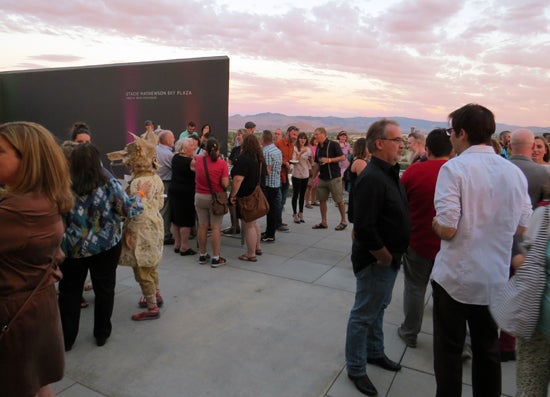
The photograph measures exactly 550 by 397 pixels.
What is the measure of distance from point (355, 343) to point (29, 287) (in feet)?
6.63

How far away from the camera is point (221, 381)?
2.79 m

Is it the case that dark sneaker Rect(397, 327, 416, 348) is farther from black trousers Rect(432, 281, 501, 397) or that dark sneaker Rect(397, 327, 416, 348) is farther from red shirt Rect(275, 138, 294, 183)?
red shirt Rect(275, 138, 294, 183)

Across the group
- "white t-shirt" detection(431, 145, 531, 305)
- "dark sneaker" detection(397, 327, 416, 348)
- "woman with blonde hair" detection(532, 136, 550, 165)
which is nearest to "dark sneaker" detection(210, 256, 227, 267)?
"dark sneaker" detection(397, 327, 416, 348)

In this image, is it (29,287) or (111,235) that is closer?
(29,287)

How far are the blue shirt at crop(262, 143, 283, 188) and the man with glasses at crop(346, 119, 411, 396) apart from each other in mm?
3900

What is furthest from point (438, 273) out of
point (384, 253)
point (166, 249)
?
point (166, 249)

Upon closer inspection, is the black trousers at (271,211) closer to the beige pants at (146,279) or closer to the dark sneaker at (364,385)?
the beige pants at (146,279)

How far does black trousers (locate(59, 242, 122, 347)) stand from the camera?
3.15m

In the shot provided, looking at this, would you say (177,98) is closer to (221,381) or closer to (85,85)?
(85,85)

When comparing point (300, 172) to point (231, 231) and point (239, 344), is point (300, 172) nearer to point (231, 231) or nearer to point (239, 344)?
point (231, 231)

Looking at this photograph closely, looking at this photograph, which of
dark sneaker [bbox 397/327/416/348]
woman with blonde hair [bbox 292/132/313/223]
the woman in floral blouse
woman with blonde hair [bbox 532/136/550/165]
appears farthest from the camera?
woman with blonde hair [bbox 292/132/313/223]

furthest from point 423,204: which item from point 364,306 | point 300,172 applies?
point 300,172

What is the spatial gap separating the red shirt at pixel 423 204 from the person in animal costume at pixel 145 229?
2.37m

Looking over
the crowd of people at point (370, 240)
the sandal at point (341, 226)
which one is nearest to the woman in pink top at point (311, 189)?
the sandal at point (341, 226)
